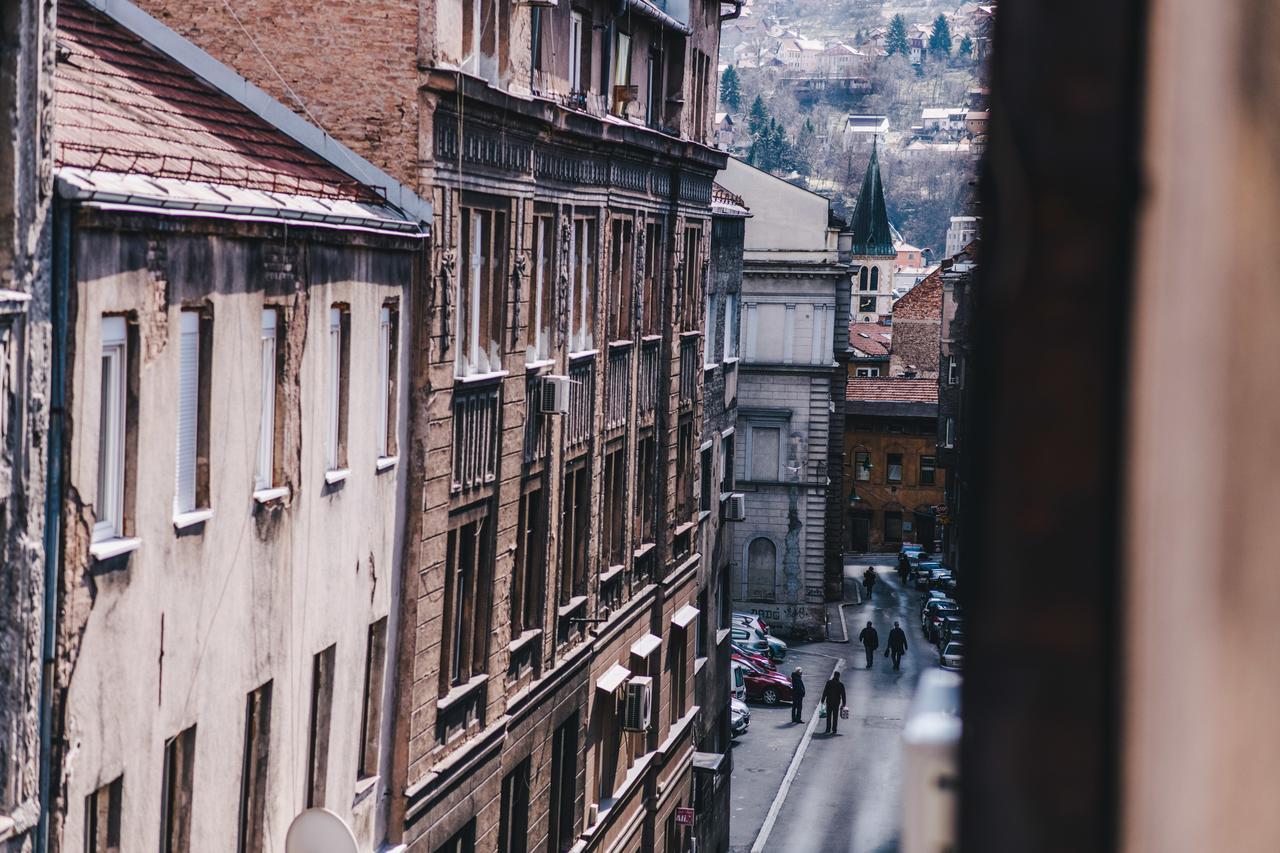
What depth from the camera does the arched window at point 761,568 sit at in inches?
2371

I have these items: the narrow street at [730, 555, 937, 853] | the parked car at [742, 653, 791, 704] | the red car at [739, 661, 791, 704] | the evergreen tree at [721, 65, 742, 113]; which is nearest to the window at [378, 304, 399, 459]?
the narrow street at [730, 555, 937, 853]

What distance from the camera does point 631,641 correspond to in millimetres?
27703

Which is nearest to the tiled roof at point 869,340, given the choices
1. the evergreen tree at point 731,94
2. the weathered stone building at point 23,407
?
the weathered stone building at point 23,407

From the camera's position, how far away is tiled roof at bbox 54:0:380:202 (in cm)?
1148

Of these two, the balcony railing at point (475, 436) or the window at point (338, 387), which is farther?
the balcony railing at point (475, 436)

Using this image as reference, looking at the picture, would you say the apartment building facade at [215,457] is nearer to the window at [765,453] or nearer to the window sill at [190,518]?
the window sill at [190,518]

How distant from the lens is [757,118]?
550ft

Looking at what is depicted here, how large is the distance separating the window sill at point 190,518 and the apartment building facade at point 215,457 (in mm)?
20

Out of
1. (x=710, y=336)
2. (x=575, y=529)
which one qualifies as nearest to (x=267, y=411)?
(x=575, y=529)

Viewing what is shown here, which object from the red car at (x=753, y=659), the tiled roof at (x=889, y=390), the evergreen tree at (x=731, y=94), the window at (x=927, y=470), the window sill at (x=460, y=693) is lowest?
the red car at (x=753, y=659)

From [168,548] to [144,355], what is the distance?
4.58 ft

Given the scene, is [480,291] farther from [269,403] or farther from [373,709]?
[269,403]

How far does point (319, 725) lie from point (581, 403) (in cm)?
920

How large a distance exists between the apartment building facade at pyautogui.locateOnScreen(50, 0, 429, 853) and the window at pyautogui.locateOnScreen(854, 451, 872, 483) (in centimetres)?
6726
